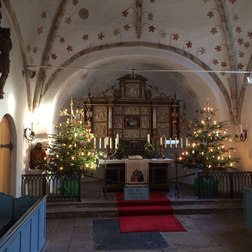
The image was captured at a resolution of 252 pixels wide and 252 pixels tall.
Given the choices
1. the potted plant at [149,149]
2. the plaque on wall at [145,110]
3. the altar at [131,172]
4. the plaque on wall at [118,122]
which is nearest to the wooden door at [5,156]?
the altar at [131,172]

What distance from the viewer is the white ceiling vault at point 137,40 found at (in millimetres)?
7484

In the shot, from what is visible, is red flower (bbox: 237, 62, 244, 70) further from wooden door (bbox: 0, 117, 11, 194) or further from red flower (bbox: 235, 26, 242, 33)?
wooden door (bbox: 0, 117, 11, 194)

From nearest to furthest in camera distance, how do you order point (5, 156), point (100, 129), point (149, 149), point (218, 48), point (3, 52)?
1. point (3, 52)
2. point (5, 156)
3. point (218, 48)
4. point (149, 149)
5. point (100, 129)

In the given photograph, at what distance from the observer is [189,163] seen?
8.28 m

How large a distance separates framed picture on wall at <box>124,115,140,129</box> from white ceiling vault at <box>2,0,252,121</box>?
2605 mm

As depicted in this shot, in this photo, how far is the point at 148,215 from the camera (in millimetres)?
6984

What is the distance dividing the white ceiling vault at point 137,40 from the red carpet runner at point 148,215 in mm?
4359

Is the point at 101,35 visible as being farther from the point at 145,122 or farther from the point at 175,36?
the point at 145,122

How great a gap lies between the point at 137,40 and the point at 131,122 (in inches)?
151

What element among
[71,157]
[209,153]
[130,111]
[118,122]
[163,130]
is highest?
[130,111]

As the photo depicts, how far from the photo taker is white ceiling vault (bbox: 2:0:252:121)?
748 cm

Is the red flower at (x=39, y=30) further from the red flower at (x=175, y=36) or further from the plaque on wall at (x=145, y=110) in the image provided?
the plaque on wall at (x=145, y=110)

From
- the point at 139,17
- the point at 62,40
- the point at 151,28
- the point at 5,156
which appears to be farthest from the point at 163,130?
the point at 5,156

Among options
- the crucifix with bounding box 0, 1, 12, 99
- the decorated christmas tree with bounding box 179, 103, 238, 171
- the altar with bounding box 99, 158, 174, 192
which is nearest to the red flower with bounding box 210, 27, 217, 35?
the decorated christmas tree with bounding box 179, 103, 238, 171
